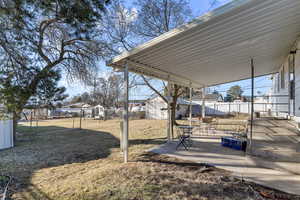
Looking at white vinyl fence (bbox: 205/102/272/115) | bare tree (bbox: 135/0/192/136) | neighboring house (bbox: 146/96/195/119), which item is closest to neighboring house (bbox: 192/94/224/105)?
white vinyl fence (bbox: 205/102/272/115)

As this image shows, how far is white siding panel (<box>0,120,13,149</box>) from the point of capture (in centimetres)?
633

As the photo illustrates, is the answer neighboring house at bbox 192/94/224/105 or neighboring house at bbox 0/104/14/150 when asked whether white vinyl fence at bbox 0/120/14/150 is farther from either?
neighboring house at bbox 192/94/224/105

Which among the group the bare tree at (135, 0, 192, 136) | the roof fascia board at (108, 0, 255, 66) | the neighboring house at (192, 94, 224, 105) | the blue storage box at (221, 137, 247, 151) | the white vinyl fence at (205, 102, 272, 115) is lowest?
the blue storage box at (221, 137, 247, 151)

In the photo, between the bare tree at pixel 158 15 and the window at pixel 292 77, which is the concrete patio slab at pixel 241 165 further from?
the bare tree at pixel 158 15

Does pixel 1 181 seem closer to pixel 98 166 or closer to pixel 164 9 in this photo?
pixel 98 166

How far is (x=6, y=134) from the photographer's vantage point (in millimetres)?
6531

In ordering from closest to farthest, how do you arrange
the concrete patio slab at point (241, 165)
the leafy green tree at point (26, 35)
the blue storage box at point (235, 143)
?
the concrete patio slab at point (241, 165)
the leafy green tree at point (26, 35)
the blue storage box at point (235, 143)

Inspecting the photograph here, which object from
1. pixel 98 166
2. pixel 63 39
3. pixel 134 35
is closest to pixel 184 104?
pixel 134 35

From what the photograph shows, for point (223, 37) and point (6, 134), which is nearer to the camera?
point (223, 37)

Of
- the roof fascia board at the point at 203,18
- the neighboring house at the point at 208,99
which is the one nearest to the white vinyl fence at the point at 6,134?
the roof fascia board at the point at 203,18

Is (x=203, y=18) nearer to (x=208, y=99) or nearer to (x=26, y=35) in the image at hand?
(x=26, y=35)

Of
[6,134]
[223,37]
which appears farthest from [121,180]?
[6,134]

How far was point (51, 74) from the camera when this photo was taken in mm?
4680

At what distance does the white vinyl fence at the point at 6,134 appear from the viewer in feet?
20.8
